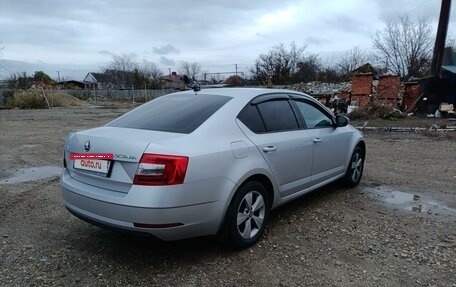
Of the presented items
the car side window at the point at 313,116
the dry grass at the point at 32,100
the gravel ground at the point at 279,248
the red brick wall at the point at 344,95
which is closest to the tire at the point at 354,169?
the gravel ground at the point at 279,248

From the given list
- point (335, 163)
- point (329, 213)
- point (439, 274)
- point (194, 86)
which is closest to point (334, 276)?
point (439, 274)

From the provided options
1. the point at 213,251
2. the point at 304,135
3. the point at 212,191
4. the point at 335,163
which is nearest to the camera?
the point at 212,191

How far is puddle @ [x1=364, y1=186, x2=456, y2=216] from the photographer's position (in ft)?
16.1

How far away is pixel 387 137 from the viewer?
1195 cm

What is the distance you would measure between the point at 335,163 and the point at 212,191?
8.14 feet

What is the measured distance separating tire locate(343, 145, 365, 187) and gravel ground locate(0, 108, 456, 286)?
0.42 ft

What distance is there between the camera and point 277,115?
4301 millimetres

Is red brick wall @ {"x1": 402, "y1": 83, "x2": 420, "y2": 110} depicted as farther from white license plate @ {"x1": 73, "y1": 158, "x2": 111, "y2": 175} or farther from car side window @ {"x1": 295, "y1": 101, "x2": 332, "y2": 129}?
white license plate @ {"x1": 73, "y1": 158, "x2": 111, "y2": 175}

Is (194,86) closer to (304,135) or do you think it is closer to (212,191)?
(304,135)

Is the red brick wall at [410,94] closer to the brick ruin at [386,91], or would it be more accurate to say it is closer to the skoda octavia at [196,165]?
the brick ruin at [386,91]

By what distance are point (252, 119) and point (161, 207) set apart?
1420 millimetres

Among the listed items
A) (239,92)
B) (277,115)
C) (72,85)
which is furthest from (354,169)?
(72,85)

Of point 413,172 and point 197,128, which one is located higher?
point 197,128

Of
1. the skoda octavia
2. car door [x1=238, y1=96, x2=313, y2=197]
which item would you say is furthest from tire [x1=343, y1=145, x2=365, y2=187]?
car door [x1=238, y1=96, x2=313, y2=197]
